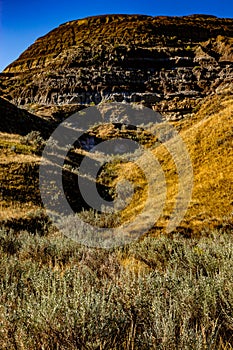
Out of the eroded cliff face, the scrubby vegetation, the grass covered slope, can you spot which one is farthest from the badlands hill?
the scrubby vegetation

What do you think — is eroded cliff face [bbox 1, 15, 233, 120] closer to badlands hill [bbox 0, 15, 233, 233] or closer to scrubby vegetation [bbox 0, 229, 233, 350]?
badlands hill [bbox 0, 15, 233, 233]

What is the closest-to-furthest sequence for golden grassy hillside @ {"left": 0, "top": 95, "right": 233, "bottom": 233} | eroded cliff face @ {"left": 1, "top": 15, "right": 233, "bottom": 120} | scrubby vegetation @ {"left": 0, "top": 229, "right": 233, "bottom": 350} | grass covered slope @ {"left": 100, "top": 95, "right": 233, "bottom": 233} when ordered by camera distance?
scrubby vegetation @ {"left": 0, "top": 229, "right": 233, "bottom": 350} < grass covered slope @ {"left": 100, "top": 95, "right": 233, "bottom": 233} < golden grassy hillside @ {"left": 0, "top": 95, "right": 233, "bottom": 233} < eroded cliff face @ {"left": 1, "top": 15, "right": 233, "bottom": 120}

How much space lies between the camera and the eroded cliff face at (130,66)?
4106 cm

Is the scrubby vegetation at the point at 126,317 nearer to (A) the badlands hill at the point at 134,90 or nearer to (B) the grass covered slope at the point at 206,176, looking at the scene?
(B) the grass covered slope at the point at 206,176

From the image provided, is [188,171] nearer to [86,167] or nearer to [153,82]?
[86,167]

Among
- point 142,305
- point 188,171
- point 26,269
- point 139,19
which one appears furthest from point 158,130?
point 139,19

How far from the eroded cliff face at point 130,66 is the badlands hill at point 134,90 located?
17 cm

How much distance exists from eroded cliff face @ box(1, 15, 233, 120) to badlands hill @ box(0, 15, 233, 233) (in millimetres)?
168

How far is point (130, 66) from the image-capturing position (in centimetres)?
4972

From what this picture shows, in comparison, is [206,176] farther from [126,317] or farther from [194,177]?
[126,317]

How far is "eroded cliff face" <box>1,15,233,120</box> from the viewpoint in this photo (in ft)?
135

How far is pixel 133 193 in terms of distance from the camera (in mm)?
13375

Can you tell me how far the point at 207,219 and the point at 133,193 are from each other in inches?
214

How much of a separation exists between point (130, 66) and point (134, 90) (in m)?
9.15
